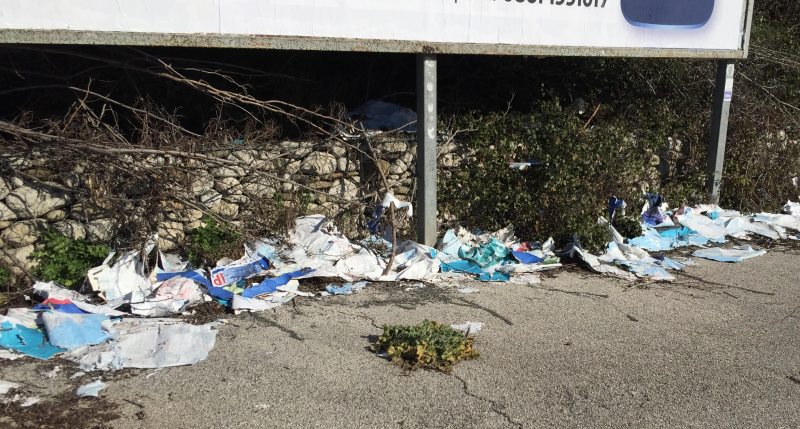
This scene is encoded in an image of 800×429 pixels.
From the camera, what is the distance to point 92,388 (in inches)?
146

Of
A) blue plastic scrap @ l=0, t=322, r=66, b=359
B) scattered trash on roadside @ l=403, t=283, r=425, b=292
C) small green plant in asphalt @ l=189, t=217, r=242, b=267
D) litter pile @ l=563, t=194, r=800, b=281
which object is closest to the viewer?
blue plastic scrap @ l=0, t=322, r=66, b=359

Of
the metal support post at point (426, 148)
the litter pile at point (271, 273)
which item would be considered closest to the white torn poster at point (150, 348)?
the litter pile at point (271, 273)

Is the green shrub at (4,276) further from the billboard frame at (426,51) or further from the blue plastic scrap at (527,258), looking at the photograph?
the blue plastic scrap at (527,258)

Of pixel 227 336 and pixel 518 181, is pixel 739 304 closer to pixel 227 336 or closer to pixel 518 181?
pixel 518 181

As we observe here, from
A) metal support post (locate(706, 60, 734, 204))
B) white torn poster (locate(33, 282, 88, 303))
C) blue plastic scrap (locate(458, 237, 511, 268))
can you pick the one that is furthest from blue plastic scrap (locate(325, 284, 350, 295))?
metal support post (locate(706, 60, 734, 204))

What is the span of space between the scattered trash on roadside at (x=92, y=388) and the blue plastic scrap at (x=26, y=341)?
1.85 ft

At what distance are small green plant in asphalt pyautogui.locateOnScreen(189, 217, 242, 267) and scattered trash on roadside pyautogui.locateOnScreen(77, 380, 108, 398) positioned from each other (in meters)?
2.14

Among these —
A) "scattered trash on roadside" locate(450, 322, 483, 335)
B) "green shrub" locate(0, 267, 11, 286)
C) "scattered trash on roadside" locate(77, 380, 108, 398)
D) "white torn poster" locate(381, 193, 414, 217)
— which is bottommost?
"scattered trash on roadside" locate(450, 322, 483, 335)

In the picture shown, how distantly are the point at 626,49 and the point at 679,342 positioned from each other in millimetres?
3971

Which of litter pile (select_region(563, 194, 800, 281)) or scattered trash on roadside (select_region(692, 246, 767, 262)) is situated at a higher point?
litter pile (select_region(563, 194, 800, 281))

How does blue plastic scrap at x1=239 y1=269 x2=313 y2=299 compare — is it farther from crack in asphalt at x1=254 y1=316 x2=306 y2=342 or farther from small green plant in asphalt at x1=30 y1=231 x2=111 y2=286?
small green plant in asphalt at x1=30 y1=231 x2=111 y2=286

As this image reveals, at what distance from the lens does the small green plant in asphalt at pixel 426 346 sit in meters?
4.09

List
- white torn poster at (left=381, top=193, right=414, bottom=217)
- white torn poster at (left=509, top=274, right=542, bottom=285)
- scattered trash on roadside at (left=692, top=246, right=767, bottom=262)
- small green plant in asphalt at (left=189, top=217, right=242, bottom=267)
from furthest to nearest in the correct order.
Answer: scattered trash on roadside at (left=692, top=246, right=767, bottom=262), white torn poster at (left=381, top=193, right=414, bottom=217), white torn poster at (left=509, top=274, right=542, bottom=285), small green plant in asphalt at (left=189, top=217, right=242, bottom=267)

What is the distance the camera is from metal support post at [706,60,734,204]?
27.6 ft
